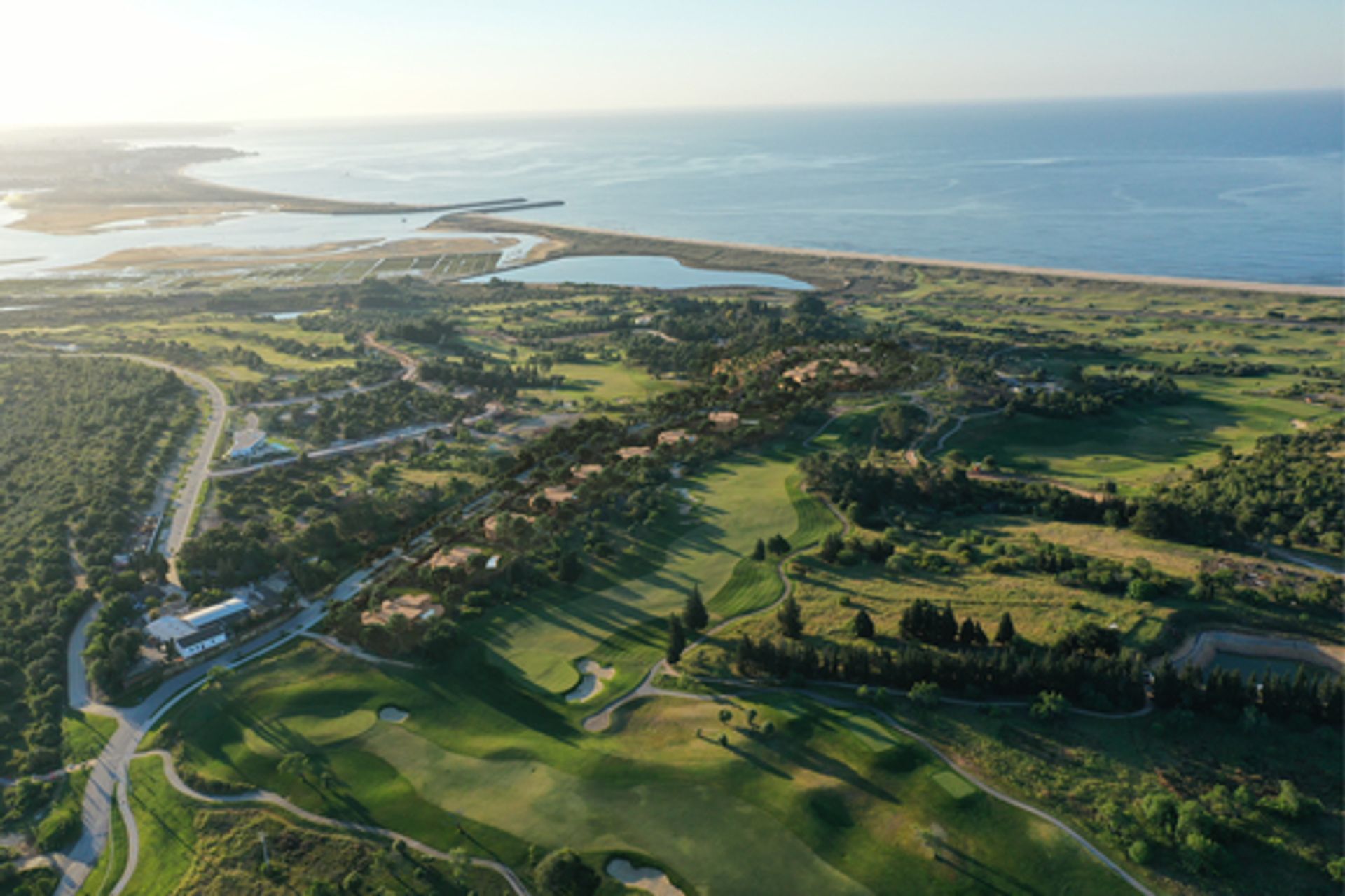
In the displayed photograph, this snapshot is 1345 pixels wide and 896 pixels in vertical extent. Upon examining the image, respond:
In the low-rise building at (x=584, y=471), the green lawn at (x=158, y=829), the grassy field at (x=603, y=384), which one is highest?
the grassy field at (x=603, y=384)

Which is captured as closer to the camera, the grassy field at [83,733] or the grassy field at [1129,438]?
the grassy field at [83,733]

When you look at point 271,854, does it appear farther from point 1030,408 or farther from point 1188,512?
point 1030,408

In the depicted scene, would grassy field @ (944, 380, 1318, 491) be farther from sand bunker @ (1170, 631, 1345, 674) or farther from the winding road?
the winding road

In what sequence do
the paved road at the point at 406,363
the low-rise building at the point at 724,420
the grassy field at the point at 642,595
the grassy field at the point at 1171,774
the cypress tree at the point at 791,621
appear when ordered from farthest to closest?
the paved road at the point at 406,363
the low-rise building at the point at 724,420
the grassy field at the point at 642,595
the cypress tree at the point at 791,621
the grassy field at the point at 1171,774

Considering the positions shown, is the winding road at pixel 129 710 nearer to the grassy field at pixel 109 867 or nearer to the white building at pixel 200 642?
the grassy field at pixel 109 867

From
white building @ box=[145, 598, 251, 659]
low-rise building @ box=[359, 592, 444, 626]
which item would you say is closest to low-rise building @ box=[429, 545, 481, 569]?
low-rise building @ box=[359, 592, 444, 626]

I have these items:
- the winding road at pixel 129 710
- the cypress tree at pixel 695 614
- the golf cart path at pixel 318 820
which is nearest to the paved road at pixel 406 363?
the winding road at pixel 129 710

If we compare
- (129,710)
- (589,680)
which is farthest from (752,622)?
(129,710)
